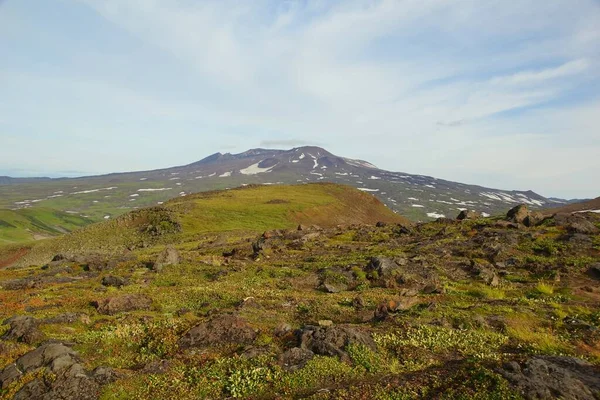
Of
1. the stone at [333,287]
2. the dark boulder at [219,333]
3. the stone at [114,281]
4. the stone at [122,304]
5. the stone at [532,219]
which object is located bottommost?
the stone at [114,281]

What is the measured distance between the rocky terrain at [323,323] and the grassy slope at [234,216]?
2432cm

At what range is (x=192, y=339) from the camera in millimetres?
16172

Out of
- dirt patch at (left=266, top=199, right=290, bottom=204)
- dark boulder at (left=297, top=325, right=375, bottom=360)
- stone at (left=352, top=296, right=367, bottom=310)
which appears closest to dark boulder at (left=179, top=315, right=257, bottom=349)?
dark boulder at (left=297, top=325, right=375, bottom=360)

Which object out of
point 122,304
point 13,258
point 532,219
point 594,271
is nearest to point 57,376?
point 122,304

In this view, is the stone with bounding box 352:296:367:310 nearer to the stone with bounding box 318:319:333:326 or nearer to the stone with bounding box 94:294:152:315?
the stone with bounding box 318:319:333:326

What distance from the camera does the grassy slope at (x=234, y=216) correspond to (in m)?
70.9

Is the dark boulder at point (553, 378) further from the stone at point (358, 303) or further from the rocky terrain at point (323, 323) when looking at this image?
the stone at point (358, 303)

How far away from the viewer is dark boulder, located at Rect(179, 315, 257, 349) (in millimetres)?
16000

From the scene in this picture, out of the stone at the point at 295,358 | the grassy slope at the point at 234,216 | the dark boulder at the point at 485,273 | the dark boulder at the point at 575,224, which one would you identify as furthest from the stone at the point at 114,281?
the dark boulder at the point at 575,224

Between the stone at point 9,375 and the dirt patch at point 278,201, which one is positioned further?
the dirt patch at point 278,201

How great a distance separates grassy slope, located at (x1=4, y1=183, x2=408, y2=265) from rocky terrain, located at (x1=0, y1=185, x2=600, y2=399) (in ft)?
79.8

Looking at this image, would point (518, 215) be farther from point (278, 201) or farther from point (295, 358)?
point (278, 201)

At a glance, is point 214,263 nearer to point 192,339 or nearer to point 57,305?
point 57,305

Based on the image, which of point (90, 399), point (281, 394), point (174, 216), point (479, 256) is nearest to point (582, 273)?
point (479, 256)
